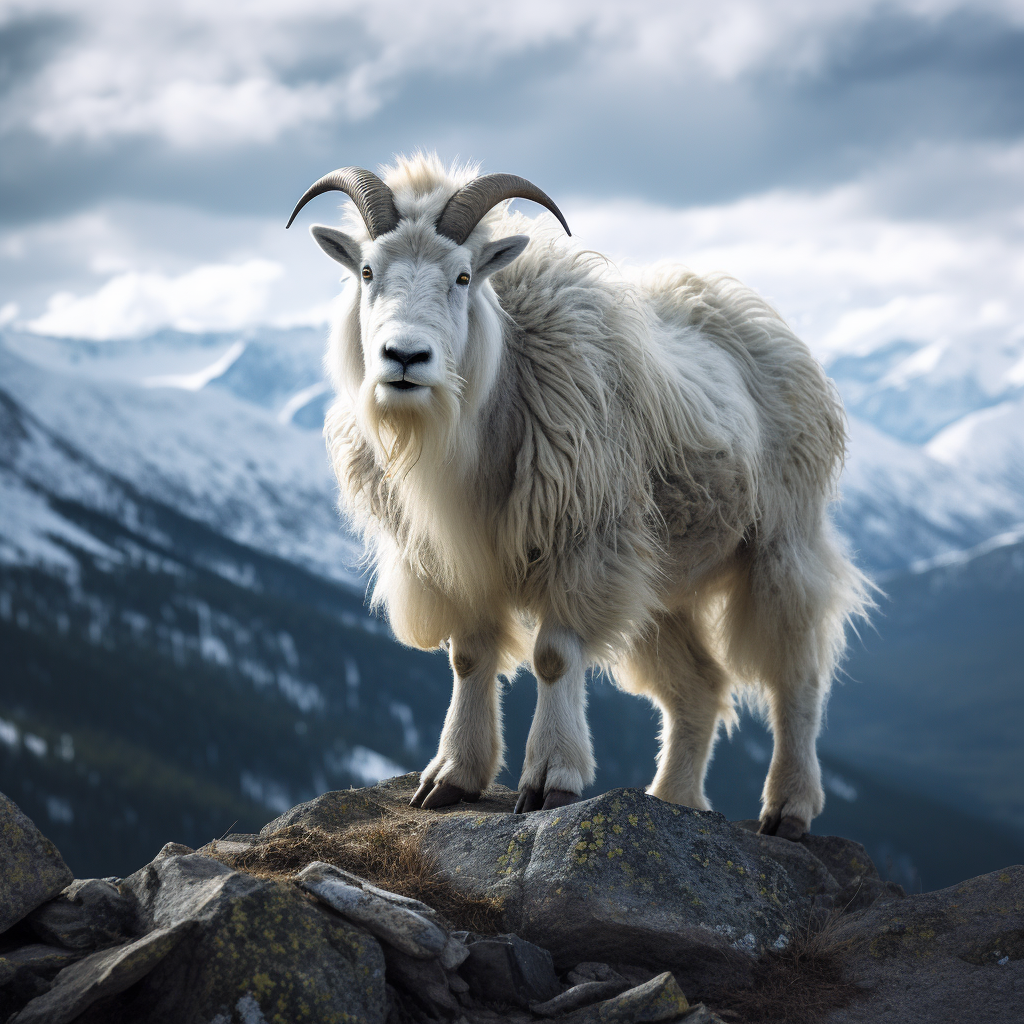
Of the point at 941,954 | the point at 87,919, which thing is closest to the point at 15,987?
the point at 87,919

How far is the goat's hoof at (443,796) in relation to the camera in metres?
5.83

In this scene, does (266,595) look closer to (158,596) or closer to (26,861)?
(158,596)

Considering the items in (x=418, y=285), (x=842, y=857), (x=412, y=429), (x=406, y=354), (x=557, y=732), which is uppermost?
(x=418, y=285)

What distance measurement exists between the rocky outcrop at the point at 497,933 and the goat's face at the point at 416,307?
2135 mm

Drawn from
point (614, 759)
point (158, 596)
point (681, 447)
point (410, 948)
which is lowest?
point (614, 759)

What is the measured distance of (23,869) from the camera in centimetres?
412

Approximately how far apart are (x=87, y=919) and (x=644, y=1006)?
219 cm

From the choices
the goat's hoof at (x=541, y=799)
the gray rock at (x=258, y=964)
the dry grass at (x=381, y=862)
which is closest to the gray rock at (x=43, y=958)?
the gray rock at (x=258, y=964)

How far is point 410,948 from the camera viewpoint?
12.6 ft

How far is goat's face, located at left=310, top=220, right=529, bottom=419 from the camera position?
4.84m

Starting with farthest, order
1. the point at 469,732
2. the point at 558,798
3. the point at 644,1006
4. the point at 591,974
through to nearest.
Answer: the point at 469,732
the point at 558,798
the point at 591,974
the point at 644,1006

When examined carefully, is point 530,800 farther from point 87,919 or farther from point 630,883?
point 87,919

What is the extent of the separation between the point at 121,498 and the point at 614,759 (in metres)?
92.8

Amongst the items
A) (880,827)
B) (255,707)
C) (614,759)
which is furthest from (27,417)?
(880,827)
